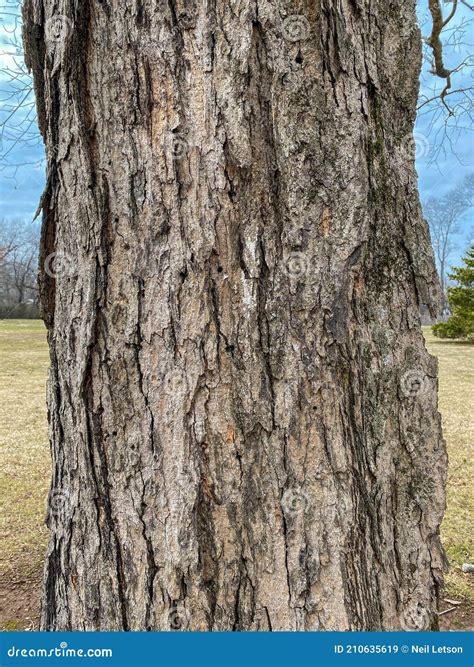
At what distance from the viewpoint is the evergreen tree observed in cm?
1471

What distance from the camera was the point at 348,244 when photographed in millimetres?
1051

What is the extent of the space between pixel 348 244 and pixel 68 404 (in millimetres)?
712

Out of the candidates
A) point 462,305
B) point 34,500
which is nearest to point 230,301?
point 34,500

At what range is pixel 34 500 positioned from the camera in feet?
11.0

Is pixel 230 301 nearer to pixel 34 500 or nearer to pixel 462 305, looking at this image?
pixel 34 500

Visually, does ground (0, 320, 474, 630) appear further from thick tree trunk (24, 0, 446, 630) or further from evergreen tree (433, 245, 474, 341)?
evergreen tree (433, 245, 474, 341)

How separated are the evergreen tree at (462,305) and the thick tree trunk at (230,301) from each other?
14.6 metres

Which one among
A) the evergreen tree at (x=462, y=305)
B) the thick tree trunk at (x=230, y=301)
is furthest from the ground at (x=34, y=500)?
the evergreen tree at (x=462, y=305)

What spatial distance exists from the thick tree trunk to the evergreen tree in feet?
48.0

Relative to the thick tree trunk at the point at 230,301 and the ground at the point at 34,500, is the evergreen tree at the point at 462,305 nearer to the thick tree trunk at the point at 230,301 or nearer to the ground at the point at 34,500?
the ground at the point at 34,500

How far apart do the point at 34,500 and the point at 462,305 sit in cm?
1410

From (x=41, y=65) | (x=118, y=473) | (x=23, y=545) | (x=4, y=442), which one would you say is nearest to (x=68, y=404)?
(x=118, y=473)

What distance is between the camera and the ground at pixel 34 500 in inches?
86.4

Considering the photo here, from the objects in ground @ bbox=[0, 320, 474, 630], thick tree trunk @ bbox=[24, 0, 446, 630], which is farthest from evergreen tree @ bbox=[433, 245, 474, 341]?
thick tree trunk @ bbox=[24, 0, 446, 630]
